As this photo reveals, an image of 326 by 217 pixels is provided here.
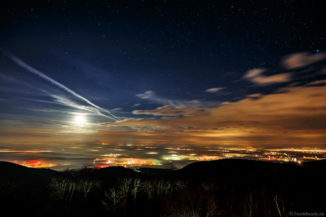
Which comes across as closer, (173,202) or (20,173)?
(173,202)

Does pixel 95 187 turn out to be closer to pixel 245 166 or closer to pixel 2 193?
pixel 2 193

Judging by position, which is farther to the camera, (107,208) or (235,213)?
(107,208)

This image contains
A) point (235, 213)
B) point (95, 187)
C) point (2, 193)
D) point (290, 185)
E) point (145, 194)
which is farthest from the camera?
point (95, 187)

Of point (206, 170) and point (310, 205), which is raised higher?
point (310, 205)

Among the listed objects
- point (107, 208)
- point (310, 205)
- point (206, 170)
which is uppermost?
point (310, 205)

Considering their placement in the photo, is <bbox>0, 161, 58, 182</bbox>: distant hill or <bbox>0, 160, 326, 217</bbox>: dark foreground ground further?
<bbox>0, 161, 58, 182</bbox>: distant hill

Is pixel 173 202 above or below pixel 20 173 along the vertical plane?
above

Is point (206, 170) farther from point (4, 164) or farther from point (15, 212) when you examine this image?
point (4, 164)

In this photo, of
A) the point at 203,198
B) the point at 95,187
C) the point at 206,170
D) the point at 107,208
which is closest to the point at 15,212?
the point at 107,208

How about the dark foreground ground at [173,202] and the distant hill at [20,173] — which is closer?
the dark foreground ground at [173,202]

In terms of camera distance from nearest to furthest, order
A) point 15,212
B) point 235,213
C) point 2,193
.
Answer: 1. point 235,213
2. point 15,212
3. point 2,193
